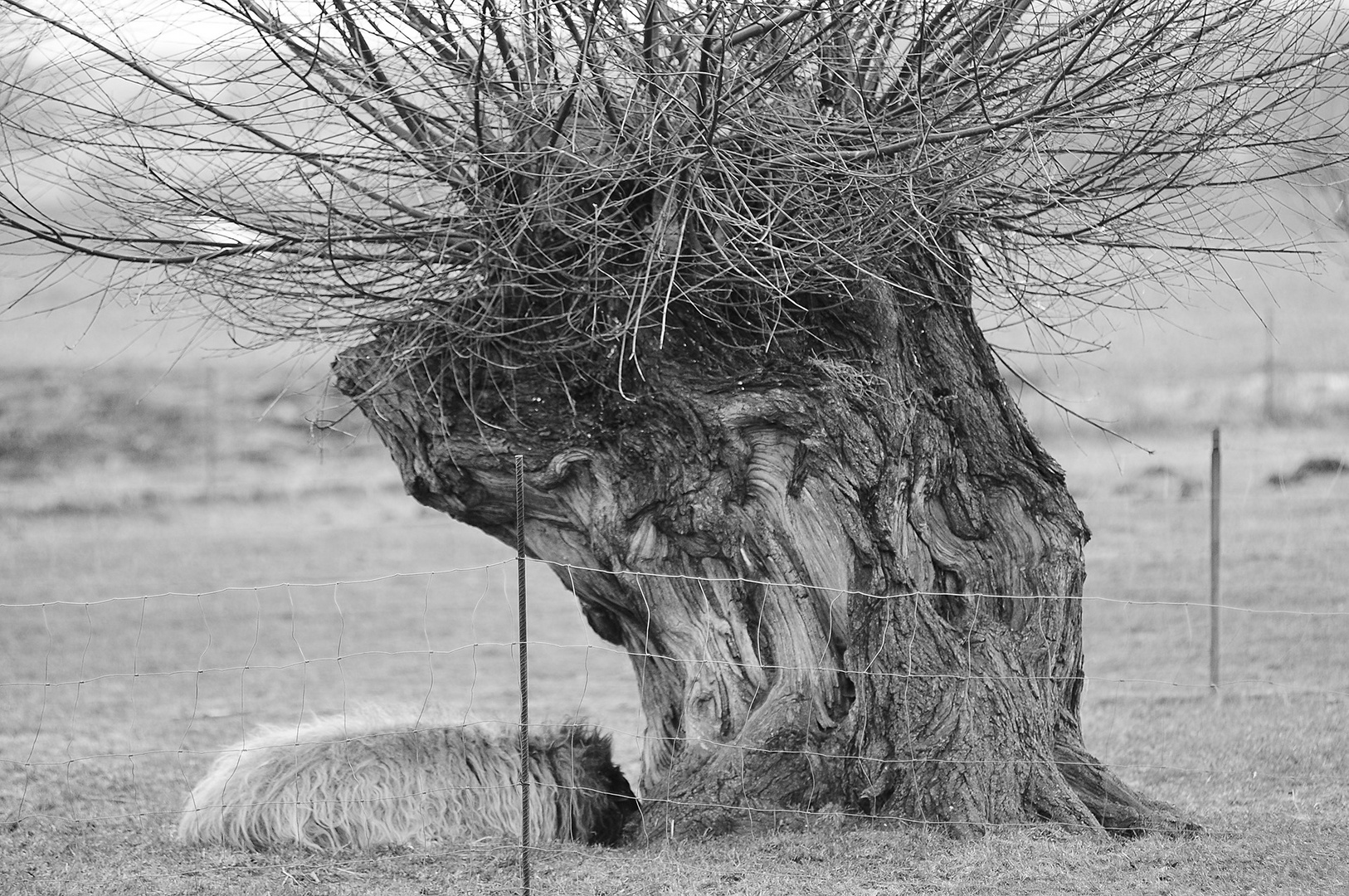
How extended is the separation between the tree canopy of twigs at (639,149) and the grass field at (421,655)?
1.00 meters

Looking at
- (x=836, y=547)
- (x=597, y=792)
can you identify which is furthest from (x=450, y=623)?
(x=836, y=547)

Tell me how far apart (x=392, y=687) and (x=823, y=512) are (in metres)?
6.80

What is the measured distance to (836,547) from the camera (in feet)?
17.3

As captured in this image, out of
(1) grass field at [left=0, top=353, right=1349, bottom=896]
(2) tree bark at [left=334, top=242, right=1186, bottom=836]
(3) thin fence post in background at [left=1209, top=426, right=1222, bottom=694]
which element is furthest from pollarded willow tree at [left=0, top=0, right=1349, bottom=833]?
(3) thin fence post in background at [left=1209, top=426, right=1222, bottom=694]

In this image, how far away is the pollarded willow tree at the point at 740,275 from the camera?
15.8ft

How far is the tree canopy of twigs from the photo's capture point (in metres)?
4.70

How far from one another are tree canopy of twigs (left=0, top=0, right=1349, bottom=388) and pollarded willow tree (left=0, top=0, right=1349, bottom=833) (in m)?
0.03

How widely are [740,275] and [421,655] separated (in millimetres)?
8677

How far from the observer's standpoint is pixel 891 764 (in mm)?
5191

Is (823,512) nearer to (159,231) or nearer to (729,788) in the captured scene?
(729,788)

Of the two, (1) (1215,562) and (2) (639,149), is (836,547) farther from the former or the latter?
(1) (1215,562)

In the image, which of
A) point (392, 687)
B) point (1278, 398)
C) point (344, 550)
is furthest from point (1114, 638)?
point (1278, 398)

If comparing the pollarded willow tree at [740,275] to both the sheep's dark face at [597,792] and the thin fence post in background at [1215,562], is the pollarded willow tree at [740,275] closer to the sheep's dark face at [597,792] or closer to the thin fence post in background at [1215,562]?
the sheep's dark face at [597,792]

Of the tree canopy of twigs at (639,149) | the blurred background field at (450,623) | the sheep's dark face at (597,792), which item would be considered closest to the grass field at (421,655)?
the blurred background field at (450,623)
